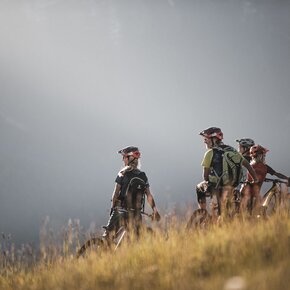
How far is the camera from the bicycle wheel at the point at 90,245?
830cm

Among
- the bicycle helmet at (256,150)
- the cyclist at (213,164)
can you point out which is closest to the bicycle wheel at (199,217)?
the cyclist at (213,164)

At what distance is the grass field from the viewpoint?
169 inches

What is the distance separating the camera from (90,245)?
845 centimetres

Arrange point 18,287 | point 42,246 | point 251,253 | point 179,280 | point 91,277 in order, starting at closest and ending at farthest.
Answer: point 179,280
point 251,253
point 91,277
point 18,287
point 42,246

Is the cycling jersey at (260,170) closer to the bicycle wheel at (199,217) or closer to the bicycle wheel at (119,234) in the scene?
the bicycle wheel at (199,217)

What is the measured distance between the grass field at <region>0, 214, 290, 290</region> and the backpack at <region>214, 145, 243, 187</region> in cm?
272

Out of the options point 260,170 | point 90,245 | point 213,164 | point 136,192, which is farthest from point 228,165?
point 90,245

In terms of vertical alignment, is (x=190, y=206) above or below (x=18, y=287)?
above

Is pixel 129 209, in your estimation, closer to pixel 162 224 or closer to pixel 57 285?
pixel 162 224

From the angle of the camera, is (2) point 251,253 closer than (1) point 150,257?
Yes

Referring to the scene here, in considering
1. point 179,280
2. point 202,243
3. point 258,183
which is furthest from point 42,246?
point 258,183

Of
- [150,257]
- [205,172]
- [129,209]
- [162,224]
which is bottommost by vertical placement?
[150,257]

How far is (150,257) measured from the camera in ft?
19.0

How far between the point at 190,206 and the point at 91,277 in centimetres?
239
